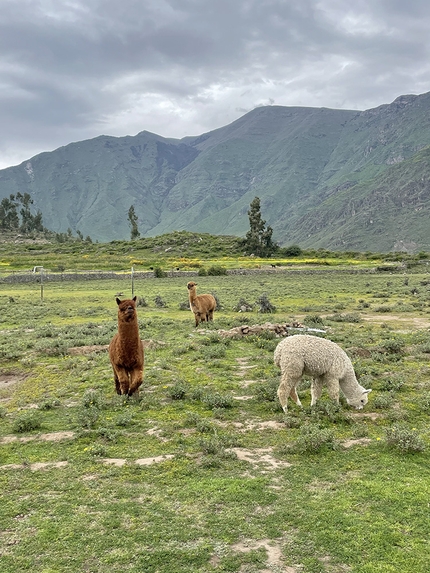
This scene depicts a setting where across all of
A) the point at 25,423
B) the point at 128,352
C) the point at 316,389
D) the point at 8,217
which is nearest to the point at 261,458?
the point at 316,389

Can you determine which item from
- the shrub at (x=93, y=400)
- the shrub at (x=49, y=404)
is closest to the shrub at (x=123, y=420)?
the shrub at (x=93, y=400)

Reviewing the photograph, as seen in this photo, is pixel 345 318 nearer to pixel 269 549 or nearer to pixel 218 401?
pixel 218 401

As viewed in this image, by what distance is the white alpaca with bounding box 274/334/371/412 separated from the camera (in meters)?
9.79

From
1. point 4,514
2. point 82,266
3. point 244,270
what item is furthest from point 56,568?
point 82,266

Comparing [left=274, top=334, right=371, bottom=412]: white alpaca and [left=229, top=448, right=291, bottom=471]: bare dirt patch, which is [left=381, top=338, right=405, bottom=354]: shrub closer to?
[left=274, top=334, right=371, bottom=412]: white alpaca

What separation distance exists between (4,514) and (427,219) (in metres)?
214

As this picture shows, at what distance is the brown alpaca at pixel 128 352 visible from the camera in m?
10.7

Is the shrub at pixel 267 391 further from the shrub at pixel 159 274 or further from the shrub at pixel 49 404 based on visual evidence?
the shrub at pixel 159 274

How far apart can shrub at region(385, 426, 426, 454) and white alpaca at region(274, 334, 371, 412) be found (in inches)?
83.2

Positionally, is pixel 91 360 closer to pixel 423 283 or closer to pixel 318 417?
pixel 318 417

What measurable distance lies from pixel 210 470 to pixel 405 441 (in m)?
3.47

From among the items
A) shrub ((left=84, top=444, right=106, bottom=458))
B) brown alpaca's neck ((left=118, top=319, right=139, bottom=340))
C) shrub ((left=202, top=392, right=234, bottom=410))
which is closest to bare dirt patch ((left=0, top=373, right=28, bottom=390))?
brown alpaca's neck ((left=118, top=319, right=139, bottom=340))

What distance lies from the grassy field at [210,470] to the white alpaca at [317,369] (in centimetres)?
38

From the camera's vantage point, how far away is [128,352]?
1070 centimetres
